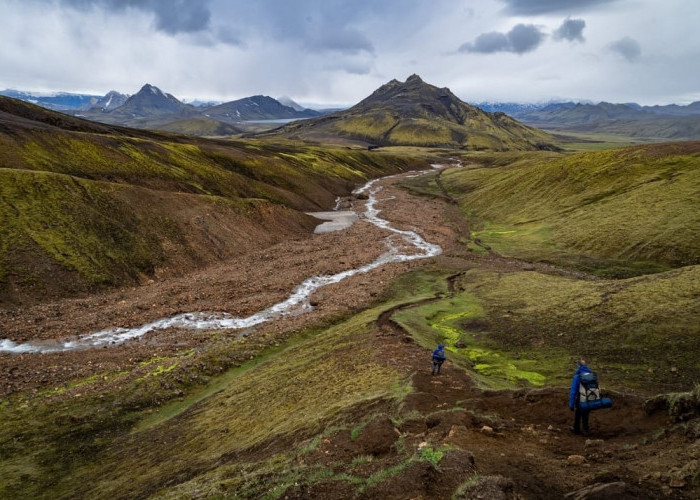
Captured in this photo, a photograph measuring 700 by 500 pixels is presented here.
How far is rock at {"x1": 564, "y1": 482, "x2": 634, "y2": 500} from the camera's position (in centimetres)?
1234

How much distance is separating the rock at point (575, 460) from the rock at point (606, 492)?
286 centimetres

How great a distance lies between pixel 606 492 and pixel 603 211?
84452mm

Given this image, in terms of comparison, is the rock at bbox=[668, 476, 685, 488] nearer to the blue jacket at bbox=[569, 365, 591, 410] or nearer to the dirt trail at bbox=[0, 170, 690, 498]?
the dirt trail at bbox=[0, 170, 690, 498]

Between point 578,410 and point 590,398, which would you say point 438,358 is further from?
point 590,398

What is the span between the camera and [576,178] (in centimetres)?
10788

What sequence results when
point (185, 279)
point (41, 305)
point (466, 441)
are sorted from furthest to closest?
1. point (185, 279)
2. point (41, 305)
3. point (466, 441)

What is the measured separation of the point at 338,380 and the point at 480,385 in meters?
10.1

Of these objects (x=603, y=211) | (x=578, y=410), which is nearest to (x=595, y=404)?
(x=578, y=410)

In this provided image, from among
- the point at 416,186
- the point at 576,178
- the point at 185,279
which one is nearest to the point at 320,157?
the point at 416,186

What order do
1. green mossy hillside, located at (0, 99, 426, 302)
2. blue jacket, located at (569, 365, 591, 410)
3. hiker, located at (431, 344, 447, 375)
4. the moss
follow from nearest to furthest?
1. blue jacket, located at (569, 365, 591, 410)
2. hiker, located at (431, 344, 447, 375)
3. the moss
4. green mossy hillside, located at (0, 99, 426, 302)

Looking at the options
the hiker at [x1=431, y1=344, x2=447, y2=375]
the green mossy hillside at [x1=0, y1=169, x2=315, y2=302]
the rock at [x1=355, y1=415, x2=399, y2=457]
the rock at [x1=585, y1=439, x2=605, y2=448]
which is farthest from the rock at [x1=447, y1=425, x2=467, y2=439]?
the green mossy hillside at [x1=0, y1=169, x2=315, y2=302]

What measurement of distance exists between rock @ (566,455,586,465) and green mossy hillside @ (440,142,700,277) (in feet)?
174

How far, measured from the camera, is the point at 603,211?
8406 cm

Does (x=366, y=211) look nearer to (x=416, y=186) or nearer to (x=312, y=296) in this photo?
(x=416, y=186)
